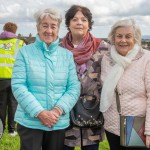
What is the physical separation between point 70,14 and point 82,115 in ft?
3.31

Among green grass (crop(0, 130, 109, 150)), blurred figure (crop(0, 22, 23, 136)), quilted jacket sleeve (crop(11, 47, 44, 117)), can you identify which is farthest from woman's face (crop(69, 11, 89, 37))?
blurred figure (crop(0, 22, 23, 136))

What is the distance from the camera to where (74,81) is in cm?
338

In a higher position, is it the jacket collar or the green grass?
the jacket collar

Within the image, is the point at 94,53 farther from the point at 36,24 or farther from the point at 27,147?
the point at 27,147

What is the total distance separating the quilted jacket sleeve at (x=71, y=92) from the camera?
3.26 meters

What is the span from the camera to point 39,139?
10.8 ft

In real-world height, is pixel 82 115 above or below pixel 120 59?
below

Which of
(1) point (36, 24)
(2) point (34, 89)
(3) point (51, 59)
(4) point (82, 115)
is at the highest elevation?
(1) point (36, 24)

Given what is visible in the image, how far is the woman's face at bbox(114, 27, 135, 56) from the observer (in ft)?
11.0

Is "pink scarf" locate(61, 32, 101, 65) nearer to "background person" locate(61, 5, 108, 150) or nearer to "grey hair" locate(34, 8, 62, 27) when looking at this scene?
"background person" locate(61, 5, 108, 150)

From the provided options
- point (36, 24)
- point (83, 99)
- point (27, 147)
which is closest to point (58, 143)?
point (27, 147)

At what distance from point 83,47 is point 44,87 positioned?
65cm

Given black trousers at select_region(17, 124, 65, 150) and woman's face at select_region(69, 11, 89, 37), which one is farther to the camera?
woman's face at select_region(69, 11, 89, 37)

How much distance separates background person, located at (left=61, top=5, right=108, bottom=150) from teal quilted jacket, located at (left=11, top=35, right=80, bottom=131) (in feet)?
0.89
